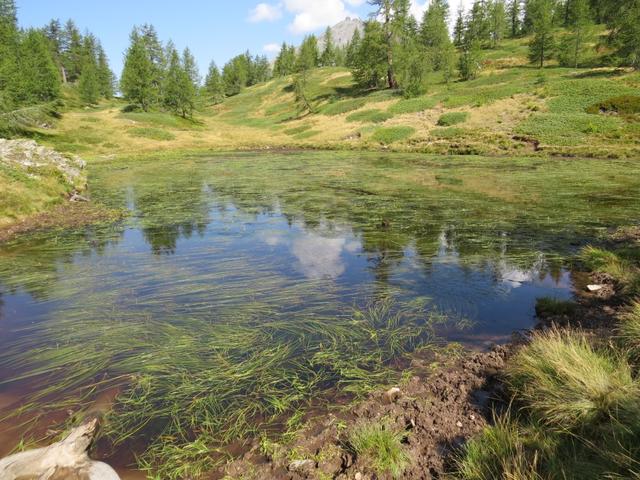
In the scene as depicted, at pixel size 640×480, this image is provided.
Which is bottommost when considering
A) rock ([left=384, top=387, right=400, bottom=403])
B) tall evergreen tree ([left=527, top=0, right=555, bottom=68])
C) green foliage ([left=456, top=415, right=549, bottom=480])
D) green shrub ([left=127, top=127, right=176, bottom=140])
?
rock ([left=384, top=387, right=400, bottom=403])

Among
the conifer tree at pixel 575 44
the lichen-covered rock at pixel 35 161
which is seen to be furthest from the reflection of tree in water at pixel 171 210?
the conifer tree at pixel 575 44

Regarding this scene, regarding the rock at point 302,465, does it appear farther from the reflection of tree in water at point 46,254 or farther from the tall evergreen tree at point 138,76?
the tall evergreen tree at point 138,76

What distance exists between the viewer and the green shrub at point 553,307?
7.14 meters

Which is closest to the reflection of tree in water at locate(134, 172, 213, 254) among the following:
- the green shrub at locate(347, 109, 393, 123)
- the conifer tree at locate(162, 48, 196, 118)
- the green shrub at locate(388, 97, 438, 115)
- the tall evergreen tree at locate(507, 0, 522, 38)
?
the green shrub at locate(347, 109, 393, 123)

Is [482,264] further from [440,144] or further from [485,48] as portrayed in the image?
[485,48]

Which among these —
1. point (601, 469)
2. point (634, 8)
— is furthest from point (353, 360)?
point (634, 8)

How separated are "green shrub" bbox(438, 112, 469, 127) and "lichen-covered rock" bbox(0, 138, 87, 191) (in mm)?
36299

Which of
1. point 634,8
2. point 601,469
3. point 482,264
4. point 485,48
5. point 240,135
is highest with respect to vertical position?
point 485,48

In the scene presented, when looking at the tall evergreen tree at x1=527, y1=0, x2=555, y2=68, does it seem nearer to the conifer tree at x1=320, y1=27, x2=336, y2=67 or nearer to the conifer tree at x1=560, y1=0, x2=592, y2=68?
the conifer tree at x1=560, y1=0, x2=592, y2=68

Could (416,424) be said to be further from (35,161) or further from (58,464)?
(35,161)

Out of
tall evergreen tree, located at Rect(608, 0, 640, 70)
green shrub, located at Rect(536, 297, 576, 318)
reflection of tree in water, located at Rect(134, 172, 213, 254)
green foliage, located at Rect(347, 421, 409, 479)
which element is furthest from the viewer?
tall evergreen tree, located at Rect(608, 0, 640, 70)

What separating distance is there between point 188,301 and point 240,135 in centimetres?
5355

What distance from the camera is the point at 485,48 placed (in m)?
89.2

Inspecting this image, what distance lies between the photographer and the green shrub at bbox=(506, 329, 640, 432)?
376 centimetres
